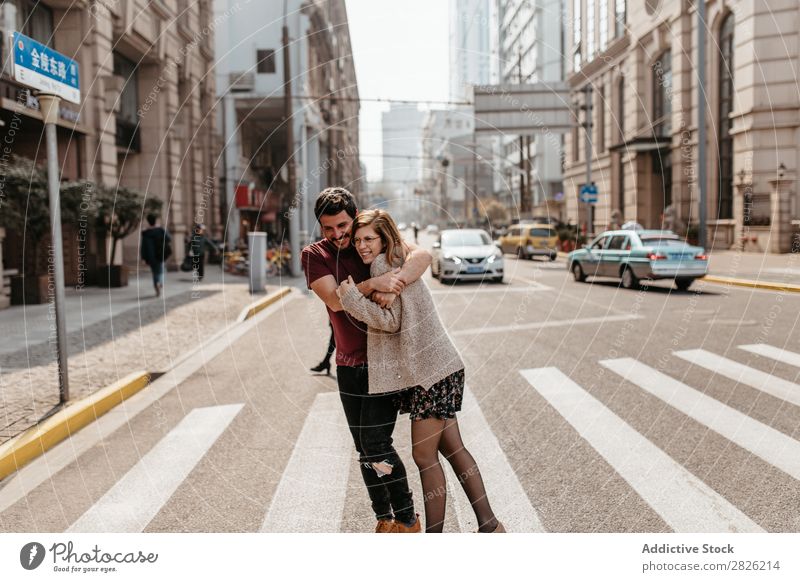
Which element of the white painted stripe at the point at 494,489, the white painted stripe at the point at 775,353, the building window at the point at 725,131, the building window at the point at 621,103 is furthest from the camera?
the building window at the point at 621,103

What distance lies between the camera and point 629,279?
18.8 meters

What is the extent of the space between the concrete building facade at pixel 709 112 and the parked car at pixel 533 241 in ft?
11.1

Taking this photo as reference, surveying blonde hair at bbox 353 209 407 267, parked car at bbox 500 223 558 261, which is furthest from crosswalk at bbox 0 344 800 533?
parked car at bbox 500 223 558 261

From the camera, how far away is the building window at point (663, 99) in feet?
112

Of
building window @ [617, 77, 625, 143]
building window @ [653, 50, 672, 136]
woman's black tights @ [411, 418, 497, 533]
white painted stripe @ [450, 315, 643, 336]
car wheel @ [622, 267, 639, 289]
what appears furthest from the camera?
building window @ [653, 50, 672, 136]

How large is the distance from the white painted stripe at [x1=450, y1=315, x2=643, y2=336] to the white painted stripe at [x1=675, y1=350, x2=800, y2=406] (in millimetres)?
3165

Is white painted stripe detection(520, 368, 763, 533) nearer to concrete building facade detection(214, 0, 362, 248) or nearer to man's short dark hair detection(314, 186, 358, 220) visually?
man's short dark hair detection(314, 186, 358, 220)

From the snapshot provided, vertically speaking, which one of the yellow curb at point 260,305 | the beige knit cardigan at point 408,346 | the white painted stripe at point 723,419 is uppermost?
the beige knit cardigan at point 408,346

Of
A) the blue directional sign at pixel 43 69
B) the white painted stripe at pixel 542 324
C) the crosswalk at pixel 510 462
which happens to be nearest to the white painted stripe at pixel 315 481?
the crosswalk at pixel 510 462

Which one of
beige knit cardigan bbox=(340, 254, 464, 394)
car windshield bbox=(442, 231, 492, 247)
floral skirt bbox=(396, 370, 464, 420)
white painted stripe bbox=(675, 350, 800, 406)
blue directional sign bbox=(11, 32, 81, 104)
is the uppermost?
blue directional sign bbox=(11, 32, 81, 104)

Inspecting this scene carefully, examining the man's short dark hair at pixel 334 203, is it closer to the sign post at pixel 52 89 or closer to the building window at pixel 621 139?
the sign post at pixel 52 89

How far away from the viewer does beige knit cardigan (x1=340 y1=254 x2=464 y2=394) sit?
3.41m

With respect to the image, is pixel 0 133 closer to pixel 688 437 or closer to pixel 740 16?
pixel 688 437

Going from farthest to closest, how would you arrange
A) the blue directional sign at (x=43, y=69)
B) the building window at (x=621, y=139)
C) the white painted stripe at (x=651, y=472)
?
the building window at (x=621, y=139)
the blue directional sign at (x=43, y=69)
the white painted stripe at (x=651, y=472)
